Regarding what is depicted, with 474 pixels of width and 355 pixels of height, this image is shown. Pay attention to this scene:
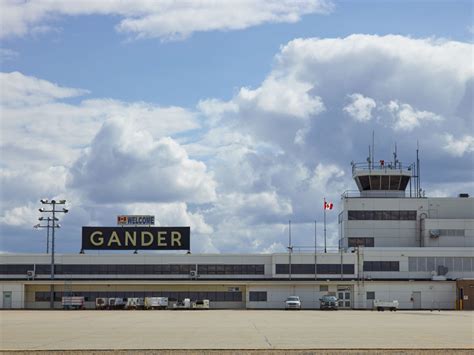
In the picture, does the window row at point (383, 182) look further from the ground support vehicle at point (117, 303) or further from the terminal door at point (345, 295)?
the ground support vehicle at point (117, 303)

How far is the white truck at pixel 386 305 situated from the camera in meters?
102

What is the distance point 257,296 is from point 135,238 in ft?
63.5

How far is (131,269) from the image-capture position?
112875 millimetres

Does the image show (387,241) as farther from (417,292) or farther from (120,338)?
(120,338)

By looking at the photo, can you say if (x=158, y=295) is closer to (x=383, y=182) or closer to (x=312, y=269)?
(x=312, y=269)

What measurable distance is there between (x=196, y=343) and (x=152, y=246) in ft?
268

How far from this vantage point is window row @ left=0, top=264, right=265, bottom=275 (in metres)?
113

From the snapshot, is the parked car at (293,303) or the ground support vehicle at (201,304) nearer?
the parked car at (293,303)

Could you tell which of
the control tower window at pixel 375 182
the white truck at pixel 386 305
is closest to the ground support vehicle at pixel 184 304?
the white truck at pixel 386 305

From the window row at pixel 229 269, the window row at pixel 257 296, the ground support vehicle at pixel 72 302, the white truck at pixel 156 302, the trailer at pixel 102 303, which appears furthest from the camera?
the window row at pixel 229 269

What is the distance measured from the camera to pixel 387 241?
118625 millimetres

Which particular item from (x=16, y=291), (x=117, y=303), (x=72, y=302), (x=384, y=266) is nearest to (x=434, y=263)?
(x=384, y=266)

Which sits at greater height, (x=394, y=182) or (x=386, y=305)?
(x=394, y=182)

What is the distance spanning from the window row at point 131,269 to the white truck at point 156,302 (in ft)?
20.1
